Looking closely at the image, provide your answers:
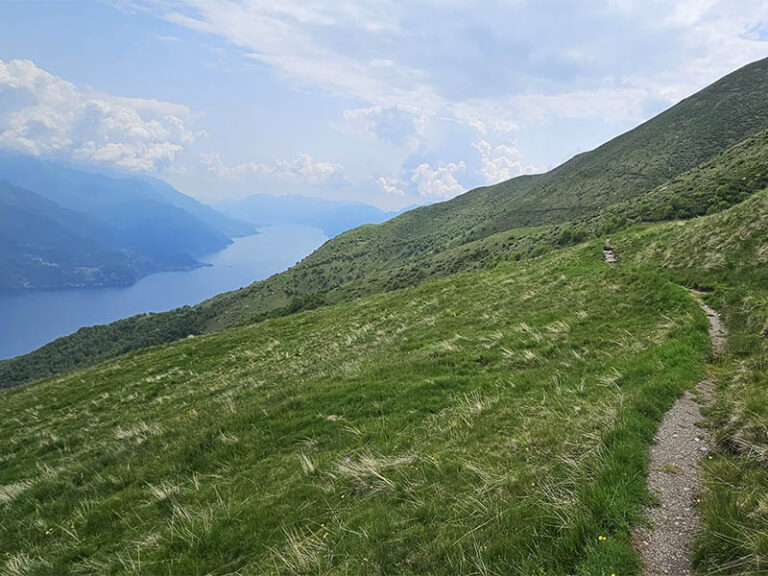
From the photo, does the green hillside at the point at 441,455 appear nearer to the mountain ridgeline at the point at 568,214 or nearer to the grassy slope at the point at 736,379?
the grassy slope at the point at 736,379

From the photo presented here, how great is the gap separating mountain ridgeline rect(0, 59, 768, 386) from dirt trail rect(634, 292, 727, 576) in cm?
4065

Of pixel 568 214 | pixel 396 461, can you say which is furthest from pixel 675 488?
pixel 568 214

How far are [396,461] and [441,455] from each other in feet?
2.83

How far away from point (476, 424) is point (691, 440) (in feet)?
12.4

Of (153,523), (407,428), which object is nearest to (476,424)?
(407,428)

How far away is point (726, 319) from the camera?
39.9 feet

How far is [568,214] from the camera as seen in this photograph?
337ft

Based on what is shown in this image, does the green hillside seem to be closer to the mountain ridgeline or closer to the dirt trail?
the dirt trail

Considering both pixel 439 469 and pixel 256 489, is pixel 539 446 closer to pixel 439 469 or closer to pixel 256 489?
pixel 439 469

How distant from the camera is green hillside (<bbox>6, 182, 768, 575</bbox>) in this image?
470cm

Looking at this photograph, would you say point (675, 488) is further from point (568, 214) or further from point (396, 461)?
point (568, 214)

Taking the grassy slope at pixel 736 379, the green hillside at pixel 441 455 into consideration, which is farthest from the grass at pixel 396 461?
the grassy slope at pixel 736 379

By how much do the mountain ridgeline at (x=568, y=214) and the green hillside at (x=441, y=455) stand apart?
1381 inches

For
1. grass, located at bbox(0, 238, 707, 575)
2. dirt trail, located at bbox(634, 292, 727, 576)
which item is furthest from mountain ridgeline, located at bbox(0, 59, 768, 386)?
dirt trail, located at bbox(634, 292, 727, 576)
